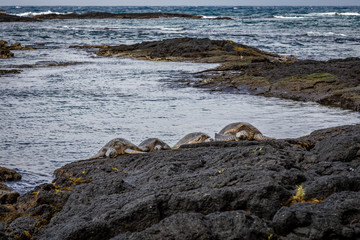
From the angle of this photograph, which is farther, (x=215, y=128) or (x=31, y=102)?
(x=31, y=102)

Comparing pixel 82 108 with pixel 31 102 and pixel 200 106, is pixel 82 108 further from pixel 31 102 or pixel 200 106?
pixel 200 106

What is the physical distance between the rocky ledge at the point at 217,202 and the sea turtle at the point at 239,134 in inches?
85.0

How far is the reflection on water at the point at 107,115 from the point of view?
7957 millimetres

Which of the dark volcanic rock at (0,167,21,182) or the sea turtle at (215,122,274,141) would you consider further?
the sea turtle at (215,122,274,141)

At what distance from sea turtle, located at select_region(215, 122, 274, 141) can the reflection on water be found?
42.8 inches

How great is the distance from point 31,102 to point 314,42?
2590 centimetres

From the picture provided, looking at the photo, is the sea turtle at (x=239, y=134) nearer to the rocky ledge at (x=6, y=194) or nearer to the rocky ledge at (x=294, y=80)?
the rocky ledge at (x=6, y=194)

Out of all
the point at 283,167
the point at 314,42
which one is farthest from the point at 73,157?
the point at 314,42

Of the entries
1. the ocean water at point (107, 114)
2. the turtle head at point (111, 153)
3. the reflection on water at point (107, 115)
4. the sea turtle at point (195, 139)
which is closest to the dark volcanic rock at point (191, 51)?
the ocean water at point (107, 114)

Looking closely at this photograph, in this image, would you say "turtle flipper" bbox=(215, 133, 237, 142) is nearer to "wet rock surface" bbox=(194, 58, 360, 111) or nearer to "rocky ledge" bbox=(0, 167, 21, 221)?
"rocky ledge" bbox=(0, 167, 21, 221)

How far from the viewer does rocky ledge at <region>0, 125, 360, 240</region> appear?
3027 millimetres

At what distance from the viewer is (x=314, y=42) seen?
3338 cm

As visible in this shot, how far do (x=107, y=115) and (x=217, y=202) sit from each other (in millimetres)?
7658

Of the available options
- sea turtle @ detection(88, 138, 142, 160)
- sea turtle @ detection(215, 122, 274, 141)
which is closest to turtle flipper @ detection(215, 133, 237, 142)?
sea turtle @ detection(215, 122, 274, 141)
